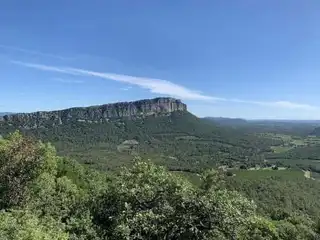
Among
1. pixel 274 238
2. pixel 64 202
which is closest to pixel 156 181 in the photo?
pixel 64 202

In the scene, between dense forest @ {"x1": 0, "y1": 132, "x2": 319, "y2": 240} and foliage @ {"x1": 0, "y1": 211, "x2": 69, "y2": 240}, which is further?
dense forest @ {"x1": 0, "y1": 132, "x2": 319, "y2": 240}

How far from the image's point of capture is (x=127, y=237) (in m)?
18.9

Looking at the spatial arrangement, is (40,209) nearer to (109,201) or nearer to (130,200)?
(109,201)

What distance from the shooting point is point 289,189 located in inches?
5782

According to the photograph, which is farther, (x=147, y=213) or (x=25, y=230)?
(x=147, y=213)

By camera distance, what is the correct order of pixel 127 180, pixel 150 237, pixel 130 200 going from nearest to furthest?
pixel 150 237 < pixel 130 200 < pixel 127 180

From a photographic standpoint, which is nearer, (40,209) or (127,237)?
(127,237)

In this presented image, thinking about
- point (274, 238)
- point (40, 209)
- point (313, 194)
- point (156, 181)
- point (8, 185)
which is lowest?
point (313, 194)

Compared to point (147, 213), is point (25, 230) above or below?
below

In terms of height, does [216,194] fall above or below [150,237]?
above

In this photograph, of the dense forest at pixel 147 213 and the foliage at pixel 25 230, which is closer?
the foliage at pixel 25 230

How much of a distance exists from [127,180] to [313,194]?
455 feet

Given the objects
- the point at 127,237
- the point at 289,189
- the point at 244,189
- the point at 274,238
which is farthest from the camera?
the point at 289,189

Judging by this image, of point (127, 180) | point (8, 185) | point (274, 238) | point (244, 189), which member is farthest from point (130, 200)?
point (244, 189)
